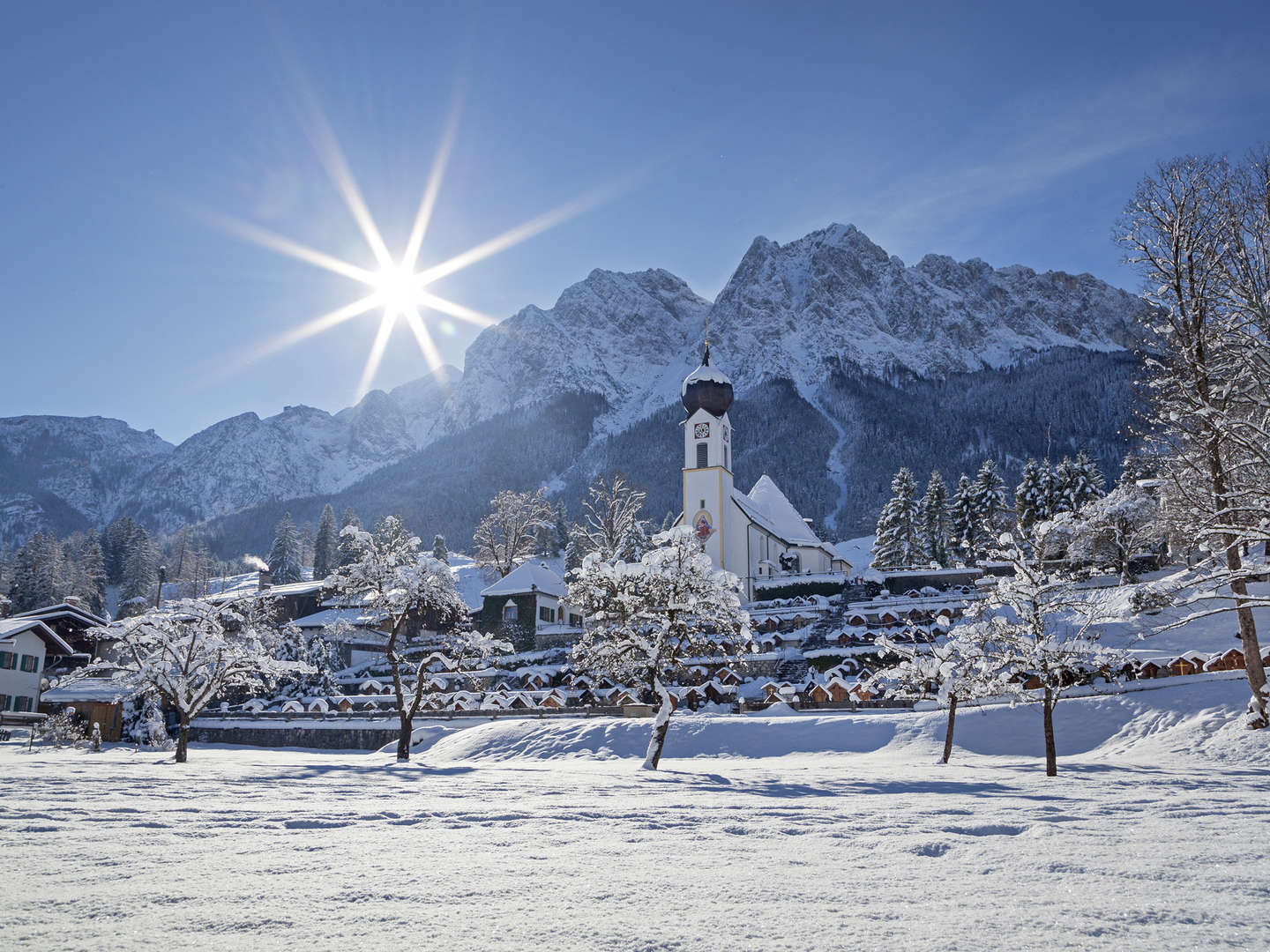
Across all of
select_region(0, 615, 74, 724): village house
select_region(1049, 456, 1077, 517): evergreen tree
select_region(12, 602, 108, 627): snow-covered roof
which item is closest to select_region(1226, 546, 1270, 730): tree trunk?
select_region(1049, 456, 1077, 517): evergreen tree

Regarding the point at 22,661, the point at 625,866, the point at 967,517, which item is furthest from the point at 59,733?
the point at 967,517

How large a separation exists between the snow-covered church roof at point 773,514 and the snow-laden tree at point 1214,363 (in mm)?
50684

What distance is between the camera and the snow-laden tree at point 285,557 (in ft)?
339

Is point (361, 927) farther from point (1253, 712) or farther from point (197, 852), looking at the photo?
point (1253, 712)

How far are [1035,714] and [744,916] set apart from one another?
1066 inches

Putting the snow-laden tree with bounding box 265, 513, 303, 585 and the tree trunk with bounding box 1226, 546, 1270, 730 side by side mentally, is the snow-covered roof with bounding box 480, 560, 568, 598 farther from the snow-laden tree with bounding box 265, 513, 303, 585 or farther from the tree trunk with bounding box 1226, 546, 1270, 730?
the snow-laden tree with bounding box 265, 513, 303, 585

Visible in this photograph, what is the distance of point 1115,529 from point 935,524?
2481 centimetres

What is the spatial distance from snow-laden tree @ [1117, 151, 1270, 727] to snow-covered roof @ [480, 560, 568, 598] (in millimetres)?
45706

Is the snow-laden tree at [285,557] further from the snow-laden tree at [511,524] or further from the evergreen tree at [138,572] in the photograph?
the snow-laden tree at [511,524]

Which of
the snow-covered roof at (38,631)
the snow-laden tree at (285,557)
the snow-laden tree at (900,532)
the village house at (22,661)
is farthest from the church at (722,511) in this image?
the snow-laden tree at (285,557)

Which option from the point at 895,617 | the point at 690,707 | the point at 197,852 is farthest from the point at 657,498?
the point at 197,852

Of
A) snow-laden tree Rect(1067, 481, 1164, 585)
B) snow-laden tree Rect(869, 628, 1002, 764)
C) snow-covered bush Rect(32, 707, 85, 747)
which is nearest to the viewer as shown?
snow-laden tree Rect(869, 628, 1002, 764)

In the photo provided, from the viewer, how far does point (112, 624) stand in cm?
3050

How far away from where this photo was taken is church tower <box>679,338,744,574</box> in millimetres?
68312
